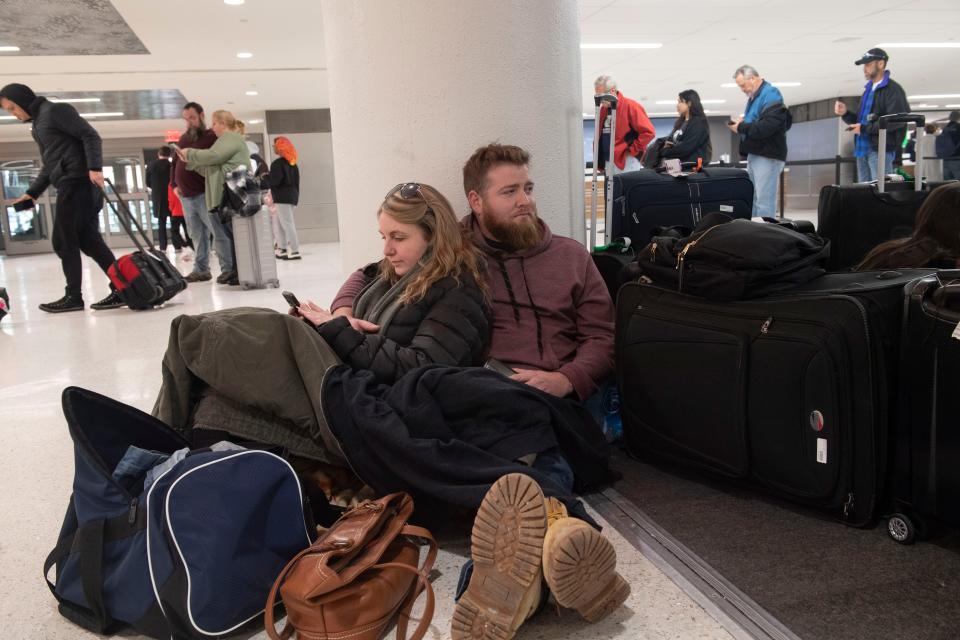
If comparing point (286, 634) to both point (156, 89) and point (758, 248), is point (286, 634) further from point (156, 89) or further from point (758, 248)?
point (156, 89)

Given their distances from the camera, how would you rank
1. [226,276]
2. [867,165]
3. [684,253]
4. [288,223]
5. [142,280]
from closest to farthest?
[684,253]
[142,280]
[867,165]
[226,276]
[288,223]

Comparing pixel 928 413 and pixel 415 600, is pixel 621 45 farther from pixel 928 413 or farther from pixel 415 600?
pixel 415 600

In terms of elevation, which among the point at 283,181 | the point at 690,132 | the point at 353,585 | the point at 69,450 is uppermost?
the point at 690,132

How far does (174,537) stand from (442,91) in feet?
5.26

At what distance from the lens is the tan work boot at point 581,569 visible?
51.1 inches

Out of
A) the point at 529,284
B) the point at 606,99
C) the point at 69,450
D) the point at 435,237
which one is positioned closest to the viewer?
the point at 435,237

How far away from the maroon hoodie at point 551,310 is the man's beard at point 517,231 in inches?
1.0

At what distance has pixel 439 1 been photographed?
7.73 feet

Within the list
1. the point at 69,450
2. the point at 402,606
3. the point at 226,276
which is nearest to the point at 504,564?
the point at 402,606

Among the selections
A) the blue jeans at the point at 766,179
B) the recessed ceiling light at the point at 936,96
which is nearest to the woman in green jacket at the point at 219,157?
the blue jeans at the point at 766,179

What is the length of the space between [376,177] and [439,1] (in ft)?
1.94

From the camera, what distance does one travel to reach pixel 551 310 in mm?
2201

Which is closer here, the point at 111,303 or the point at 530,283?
the point at 530,283

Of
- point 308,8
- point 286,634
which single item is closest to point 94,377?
point 286,634
